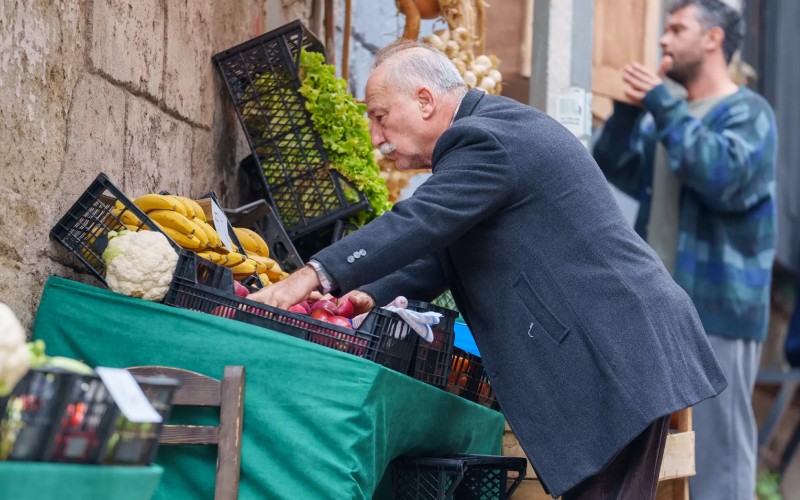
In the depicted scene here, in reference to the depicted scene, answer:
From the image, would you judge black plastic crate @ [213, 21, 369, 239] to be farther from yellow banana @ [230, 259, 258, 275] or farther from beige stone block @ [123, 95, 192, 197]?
yellow banana @ [230, 259, 258, 275]

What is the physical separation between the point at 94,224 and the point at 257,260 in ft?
2.20

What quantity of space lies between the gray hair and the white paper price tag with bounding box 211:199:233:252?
0.65 m

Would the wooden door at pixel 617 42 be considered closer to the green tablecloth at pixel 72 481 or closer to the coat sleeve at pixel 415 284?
the coat sleeve at pixel 415 284

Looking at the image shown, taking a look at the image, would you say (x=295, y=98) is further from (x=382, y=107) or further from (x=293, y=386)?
(x=293, y=386)

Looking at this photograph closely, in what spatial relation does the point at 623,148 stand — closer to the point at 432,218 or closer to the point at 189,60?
the point at 189,60

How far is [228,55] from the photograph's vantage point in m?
4.46

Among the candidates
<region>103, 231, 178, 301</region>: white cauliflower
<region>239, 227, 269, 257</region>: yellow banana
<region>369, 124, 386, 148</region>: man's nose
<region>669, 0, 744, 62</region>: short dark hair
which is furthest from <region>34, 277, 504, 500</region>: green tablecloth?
<region>669, 0, 744, 62</region>: short dark hair

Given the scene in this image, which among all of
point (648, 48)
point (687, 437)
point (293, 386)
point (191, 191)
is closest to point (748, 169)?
point (648, 48)

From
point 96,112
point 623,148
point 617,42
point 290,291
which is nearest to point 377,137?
point 290,291

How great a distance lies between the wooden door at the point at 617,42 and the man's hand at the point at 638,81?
0.60 ft

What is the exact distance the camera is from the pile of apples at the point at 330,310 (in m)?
3.13

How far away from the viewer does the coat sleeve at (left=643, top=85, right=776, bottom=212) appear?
5613 mm

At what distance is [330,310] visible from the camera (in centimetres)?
323

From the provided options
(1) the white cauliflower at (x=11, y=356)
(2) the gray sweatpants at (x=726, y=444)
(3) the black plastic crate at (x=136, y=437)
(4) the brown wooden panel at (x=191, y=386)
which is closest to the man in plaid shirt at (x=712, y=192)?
(2) the gray sweatpants at (x=726, y=444)
